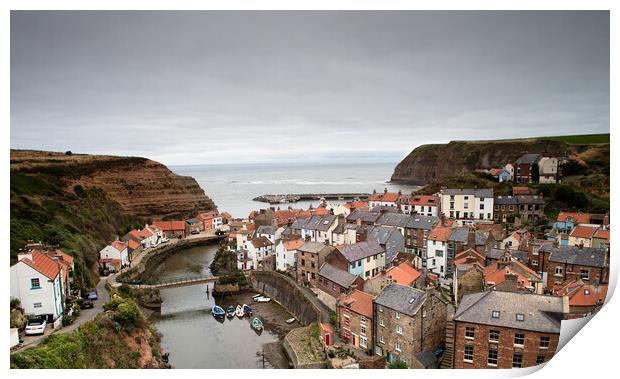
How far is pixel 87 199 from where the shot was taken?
25.6 meters

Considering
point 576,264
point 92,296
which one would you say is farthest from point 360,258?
point 92,296

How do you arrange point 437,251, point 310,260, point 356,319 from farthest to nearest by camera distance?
point 437,251
point 310,260
point 356,319

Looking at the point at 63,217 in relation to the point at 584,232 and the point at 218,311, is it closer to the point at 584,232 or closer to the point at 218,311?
the point at 218,311

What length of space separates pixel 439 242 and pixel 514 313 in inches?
326

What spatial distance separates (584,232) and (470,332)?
9688mm

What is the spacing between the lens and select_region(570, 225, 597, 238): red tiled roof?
1453 centimetres

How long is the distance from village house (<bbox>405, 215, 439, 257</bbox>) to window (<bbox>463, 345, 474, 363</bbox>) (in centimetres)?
939

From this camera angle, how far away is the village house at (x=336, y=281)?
12867mm

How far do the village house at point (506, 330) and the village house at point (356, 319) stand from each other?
2.71 metres

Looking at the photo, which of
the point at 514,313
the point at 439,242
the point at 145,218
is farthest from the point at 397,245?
the point at 145,218

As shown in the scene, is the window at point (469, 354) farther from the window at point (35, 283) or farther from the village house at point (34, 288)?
the window at point (35, 283)

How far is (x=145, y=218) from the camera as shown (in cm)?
3353

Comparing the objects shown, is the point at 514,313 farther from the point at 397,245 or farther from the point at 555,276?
the point at 397,245

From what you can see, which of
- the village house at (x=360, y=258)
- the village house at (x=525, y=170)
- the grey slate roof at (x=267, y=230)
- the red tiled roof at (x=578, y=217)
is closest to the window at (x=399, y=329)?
the village house at (x=360, y=258)
